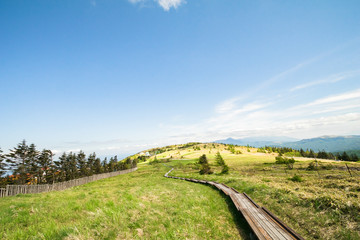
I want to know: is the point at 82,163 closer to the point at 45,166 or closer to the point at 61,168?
the point at 61,168

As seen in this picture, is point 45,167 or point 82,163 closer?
point 45,167

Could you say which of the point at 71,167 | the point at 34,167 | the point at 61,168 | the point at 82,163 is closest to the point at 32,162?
the point at 34,167

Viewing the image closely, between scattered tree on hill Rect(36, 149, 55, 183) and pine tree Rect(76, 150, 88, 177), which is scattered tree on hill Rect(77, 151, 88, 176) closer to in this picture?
pine tree Rect(76, 150, 88, 177)

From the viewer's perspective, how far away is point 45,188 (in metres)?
31.6

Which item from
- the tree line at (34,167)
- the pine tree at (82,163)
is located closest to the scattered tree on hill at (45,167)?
the tree line at (34,167)

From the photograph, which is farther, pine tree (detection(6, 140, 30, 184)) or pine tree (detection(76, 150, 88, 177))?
pine tree (detection(76, 150, 88, 177))

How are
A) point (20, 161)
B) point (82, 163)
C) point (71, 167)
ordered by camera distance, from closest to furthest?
point (20, 161)
point (71, 167)
point (82, 163)

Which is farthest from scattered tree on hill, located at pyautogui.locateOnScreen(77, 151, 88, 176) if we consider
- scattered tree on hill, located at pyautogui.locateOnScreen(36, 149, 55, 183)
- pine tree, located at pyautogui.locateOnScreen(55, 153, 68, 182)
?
scattered tree on hill, located at pyautogui.locateOnScreen(36, 149, 55, 183)

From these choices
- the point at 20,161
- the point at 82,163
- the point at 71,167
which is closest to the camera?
the point at 20,161

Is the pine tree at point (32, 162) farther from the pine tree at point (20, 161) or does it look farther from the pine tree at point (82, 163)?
the pine tree at point (82, 163)

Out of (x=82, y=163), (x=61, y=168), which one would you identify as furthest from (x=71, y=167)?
(x=82, y=163)

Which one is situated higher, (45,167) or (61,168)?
(45,167)

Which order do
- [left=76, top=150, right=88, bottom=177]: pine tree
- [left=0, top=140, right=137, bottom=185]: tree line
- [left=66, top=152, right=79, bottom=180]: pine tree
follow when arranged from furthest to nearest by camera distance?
1. [left=76, top=150, right=88, bottom=177]: pine tree
2. [left=66, top=152, right=79, bottom=180]: pine tree
3. [left=0, top=140, right=137, bottom=185]: tree line

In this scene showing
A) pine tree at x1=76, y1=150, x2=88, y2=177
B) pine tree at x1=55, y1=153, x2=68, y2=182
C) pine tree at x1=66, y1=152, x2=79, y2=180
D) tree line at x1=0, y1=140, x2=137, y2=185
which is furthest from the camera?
pine tree at x1=76, y1=150, x2=88, y2=177
